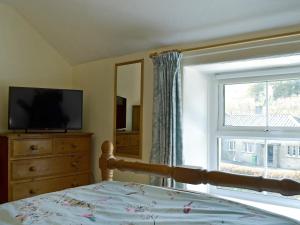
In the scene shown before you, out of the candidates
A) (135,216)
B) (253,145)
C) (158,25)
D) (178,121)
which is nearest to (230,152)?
(253,145)

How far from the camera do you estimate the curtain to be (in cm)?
264

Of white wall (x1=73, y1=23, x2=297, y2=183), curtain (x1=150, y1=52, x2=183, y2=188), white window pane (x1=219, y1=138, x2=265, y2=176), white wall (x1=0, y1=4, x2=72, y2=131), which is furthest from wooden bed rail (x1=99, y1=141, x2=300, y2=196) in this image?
white wall (x1=0, y1=4, x2=72, y2=131)

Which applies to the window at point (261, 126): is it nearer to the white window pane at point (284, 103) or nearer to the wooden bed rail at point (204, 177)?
the white window pane at point (284, 103)

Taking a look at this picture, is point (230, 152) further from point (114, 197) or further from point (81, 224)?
point (81, 224)

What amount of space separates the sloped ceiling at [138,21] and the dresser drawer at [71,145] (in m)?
1.02

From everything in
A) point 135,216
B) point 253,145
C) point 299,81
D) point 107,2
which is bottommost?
point 135,216

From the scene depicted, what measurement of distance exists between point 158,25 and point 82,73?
4.95 feet

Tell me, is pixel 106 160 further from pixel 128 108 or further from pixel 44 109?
pixel 44 109

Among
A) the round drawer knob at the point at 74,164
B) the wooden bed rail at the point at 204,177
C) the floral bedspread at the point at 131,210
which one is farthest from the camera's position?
the round drawer knob at the point at 74,164

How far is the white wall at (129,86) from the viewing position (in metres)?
3.13

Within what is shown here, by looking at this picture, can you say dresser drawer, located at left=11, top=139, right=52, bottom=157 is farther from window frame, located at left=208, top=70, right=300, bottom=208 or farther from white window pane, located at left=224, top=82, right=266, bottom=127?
white window pane, located at left=224, top=82, right=266, bottom=127

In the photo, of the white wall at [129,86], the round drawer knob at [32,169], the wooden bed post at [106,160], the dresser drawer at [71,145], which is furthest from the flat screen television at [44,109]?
the wooden bed post at [106,160]

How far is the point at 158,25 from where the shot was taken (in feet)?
8.79

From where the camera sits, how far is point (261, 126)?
9.04 ft
